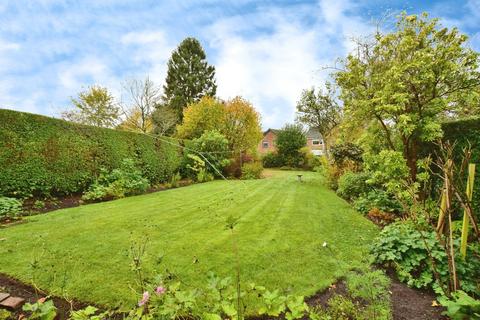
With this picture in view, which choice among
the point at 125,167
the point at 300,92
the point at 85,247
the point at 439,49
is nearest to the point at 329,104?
the point at 300,92

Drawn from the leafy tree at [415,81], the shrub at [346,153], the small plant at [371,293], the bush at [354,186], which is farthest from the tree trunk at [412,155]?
the small plant at [371,293]

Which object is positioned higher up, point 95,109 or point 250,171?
point 95,109

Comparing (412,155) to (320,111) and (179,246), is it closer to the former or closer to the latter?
(179,246)

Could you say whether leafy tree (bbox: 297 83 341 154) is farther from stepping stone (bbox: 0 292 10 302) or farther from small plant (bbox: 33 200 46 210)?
stepping stone (bbox: 0 292 10 302)

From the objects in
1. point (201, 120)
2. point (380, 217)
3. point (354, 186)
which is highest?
point (201, 120)

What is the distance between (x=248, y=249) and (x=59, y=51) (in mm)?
11482

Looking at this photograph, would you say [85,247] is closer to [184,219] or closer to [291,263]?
[184,219]

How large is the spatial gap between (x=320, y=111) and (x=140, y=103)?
1891 cm

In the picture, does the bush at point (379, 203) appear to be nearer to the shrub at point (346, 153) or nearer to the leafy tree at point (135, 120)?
the shrub at point (346, 153)

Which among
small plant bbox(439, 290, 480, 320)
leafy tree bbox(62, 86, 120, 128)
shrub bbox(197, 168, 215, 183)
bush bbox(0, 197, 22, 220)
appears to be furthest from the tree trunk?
leafy tree bbox(62, 86, 120, 128)

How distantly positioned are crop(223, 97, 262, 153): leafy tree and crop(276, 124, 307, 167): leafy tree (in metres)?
6.26

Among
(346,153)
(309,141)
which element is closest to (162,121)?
(346,153)

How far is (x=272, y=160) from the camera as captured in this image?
1072 inches

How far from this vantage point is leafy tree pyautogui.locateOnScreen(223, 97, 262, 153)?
2028 cm
